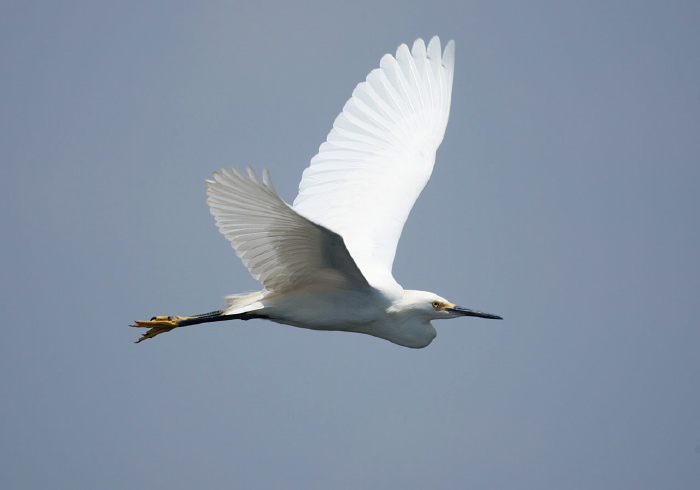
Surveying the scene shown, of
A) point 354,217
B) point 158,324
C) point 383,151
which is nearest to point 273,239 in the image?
point 158,324

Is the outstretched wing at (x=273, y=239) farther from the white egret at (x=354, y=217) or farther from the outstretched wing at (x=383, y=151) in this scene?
the outstretched wing at (x=383, y=151)

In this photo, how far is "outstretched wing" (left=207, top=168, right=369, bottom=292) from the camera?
314 inches

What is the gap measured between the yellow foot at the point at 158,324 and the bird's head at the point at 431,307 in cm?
250

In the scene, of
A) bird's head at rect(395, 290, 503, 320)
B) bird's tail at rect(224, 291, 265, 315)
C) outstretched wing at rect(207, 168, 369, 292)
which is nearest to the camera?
outstretched wing at rect(207, 168, 369, 292)

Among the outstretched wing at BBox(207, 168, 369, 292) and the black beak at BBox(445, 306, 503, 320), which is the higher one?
the outstretched wing at BBox(207, 168, 369, 292)

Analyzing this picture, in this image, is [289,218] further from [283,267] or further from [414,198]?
[414,198]

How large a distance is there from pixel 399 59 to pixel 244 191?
514 cm

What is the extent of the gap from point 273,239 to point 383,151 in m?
4.09

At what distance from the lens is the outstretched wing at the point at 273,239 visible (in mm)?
7988

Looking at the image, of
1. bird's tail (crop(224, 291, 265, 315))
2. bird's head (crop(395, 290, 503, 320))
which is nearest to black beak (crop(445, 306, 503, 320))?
bird's head (crop(395, 290, 503, 320))

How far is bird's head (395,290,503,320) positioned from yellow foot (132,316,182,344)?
98.5 inches

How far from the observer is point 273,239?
873 centimetres

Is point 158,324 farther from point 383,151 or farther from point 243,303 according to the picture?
point 383,151

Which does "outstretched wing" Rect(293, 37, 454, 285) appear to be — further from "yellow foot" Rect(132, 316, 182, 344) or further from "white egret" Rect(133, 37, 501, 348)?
"yellow foot" Rect(132, 316, 182, 344)
